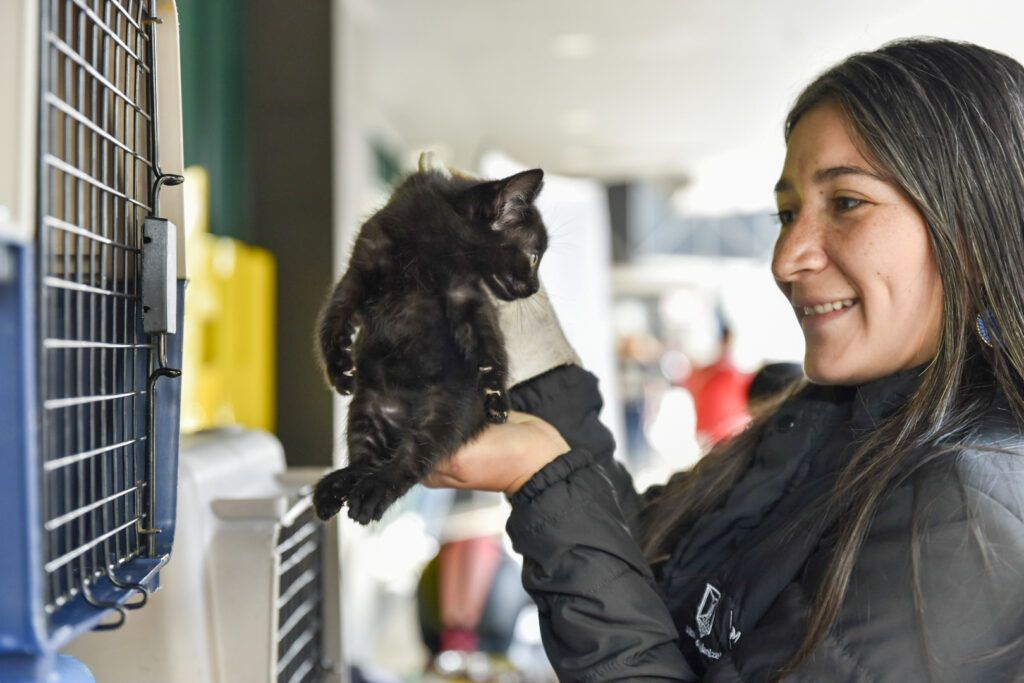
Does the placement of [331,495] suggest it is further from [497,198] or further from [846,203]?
[846,203]

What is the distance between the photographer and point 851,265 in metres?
1.01

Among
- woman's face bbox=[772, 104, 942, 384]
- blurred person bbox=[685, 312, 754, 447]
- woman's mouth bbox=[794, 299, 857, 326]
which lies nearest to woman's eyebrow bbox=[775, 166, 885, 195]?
woman's face bbox=[772, 104, 942, 384]

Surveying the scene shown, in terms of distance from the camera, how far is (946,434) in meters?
0.93

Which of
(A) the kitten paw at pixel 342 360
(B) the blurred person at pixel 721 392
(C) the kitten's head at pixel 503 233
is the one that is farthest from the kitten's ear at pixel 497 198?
(B) the blurred person at pixel 721 392

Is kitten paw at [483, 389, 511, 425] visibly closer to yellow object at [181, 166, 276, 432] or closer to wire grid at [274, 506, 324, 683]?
wire grid at [274, 506, 324, 683]

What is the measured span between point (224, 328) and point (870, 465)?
230 centimetres

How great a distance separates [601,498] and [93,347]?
552 mm

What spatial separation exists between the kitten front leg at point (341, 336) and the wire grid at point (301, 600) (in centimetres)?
22

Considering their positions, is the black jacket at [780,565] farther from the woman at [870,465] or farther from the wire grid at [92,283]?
the wire grid at [92,283]

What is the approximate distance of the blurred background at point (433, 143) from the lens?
2973 mm

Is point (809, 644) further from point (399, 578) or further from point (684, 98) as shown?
point (684, 98)

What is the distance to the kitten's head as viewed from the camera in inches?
42.4

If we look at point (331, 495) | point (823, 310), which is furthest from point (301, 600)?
point (823, 310)

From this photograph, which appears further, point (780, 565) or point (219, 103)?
point (219, 103)
